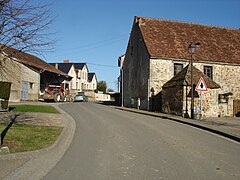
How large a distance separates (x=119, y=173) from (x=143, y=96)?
894 inches

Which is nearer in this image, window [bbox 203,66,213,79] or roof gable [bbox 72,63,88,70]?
window [bbox 203,66,213,79]

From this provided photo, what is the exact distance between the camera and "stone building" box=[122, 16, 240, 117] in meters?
26.1

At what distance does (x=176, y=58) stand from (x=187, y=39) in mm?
4120

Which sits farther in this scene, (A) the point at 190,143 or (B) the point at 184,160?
(A) the point at 190,143

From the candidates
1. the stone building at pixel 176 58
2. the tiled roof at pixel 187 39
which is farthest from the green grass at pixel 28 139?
the tiled roof at pixel 187 39

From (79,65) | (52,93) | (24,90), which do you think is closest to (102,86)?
(79,65)

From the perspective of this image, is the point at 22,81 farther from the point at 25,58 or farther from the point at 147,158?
the point at 147,158

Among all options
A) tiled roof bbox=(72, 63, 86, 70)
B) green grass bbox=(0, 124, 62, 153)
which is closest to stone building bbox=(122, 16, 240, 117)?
green grass bbox=(0, 124, 62, 153)

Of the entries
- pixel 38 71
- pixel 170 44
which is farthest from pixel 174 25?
pixel 38 71

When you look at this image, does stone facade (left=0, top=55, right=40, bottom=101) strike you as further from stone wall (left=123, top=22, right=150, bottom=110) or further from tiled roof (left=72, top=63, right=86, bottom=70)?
tiled roof (left=72, top=63, right=86, bottom=70)

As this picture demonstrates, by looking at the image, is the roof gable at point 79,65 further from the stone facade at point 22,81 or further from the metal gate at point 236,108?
the metal gate at point 236,108

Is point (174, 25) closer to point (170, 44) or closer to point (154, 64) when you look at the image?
point (170, 44)

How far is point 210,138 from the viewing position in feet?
33.6

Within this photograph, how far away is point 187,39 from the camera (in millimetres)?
29172
